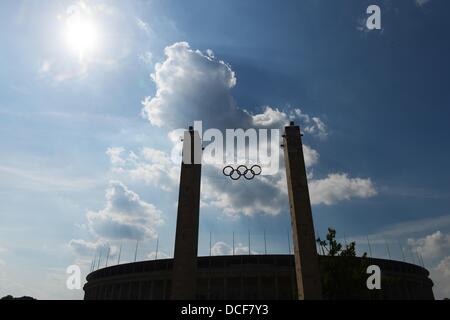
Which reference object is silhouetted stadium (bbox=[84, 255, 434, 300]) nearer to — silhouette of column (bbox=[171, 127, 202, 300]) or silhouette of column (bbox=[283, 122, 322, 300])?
silhouette of column (bbox=[171, 127, 202, 300])

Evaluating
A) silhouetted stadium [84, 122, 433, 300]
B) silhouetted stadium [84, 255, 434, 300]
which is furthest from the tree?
silhouetted stadium [84, 255, 434, 300]

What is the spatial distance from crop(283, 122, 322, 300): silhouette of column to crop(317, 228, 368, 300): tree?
25.3 feet

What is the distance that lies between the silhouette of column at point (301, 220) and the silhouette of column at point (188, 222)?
→ 1046 centimetres

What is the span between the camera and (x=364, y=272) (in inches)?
1469

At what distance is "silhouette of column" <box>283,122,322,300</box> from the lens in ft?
93.1

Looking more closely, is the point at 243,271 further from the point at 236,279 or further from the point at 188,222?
the point at 188,222

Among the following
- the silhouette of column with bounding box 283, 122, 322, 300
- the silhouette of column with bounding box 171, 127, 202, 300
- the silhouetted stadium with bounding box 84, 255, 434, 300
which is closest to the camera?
the silhouette of column with bounding box 283, 122, 322, 300

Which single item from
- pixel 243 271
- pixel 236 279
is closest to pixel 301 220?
pixel 243 271

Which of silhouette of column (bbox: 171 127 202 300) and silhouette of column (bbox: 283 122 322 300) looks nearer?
silhouette of column (bbox: 283 122 322 300)

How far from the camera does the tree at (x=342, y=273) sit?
116ft

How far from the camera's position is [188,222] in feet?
105

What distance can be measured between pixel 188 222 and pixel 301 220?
12.0m
